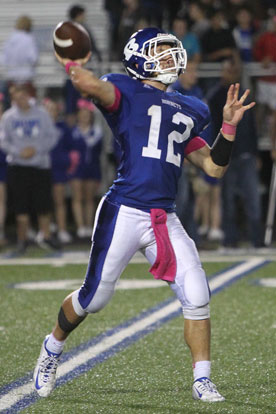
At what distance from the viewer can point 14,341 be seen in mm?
5781

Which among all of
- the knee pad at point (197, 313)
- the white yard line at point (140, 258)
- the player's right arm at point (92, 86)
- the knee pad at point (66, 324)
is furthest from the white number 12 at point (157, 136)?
the white yard line at point (140, 258)

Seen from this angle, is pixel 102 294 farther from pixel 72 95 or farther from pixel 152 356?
pixel 72 95

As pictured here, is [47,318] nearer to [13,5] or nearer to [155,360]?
[155,360]

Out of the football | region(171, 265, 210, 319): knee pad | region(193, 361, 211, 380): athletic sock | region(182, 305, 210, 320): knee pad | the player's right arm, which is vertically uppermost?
the football

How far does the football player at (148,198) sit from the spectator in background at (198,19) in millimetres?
8655

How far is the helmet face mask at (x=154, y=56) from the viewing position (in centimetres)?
452

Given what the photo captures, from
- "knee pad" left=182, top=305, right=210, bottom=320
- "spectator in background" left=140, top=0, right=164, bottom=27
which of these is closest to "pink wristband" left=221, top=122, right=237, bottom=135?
"knee pad" left=182, top=305, right=210, bottom=320

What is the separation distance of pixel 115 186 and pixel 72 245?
23.4 feet

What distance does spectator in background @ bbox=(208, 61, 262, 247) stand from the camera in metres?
10.0

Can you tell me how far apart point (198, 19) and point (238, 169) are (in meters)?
3.79

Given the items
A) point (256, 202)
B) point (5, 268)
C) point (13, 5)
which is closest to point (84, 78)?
point (5, 268)

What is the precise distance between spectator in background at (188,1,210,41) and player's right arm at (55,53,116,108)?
8.90 m

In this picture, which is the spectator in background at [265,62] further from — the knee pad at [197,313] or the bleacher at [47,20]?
the knee pad at [197,313]

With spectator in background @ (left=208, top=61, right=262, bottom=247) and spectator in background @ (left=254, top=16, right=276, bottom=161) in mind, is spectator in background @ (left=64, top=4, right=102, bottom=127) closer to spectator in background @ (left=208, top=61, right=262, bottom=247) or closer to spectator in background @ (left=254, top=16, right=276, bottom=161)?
spectator in background @ (left=254, top=16, right=276, bottom=161)
